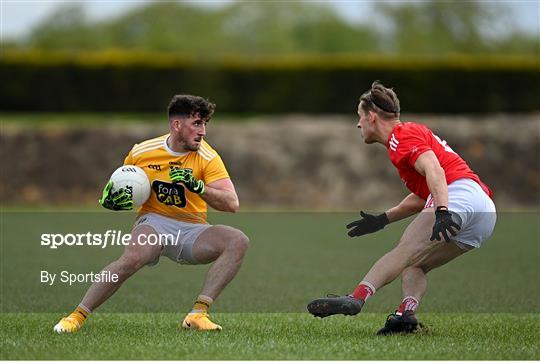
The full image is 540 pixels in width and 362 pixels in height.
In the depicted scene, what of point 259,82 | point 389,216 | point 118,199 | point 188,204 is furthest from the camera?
point 259,82

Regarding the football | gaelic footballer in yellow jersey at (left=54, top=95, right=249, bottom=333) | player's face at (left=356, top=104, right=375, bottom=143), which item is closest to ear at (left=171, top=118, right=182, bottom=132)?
gaelic footballer in yellow jersey at (left=54, top=95, right=249, bottom=333)

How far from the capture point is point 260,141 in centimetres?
2522

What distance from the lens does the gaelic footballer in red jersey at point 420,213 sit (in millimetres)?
6898

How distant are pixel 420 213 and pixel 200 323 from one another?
1779 millimetres

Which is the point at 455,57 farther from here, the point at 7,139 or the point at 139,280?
the point at 139,280

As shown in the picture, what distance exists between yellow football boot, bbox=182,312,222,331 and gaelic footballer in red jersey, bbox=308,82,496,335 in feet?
2.96

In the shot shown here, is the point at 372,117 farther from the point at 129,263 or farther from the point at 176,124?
the point at 129,263

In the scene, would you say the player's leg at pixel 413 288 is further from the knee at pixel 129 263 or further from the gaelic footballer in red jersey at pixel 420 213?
the knee at pixel 129 263

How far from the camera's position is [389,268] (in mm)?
7008

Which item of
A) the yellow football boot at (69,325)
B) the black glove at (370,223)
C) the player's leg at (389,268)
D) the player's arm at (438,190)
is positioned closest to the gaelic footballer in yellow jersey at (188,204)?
the yellow football boot at (69,325)

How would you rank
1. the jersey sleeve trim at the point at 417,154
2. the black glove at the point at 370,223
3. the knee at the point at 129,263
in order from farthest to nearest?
the black glove at the point at 370,223
the knee at the point at 129,263
the jersey sleeve trim at the point at 417,154

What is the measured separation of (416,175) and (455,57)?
72.9ft

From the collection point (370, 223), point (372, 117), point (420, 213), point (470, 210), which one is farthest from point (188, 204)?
point (470, 210)

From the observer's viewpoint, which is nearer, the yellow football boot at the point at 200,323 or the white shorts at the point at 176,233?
the yellow football boot at the point at 200,323
